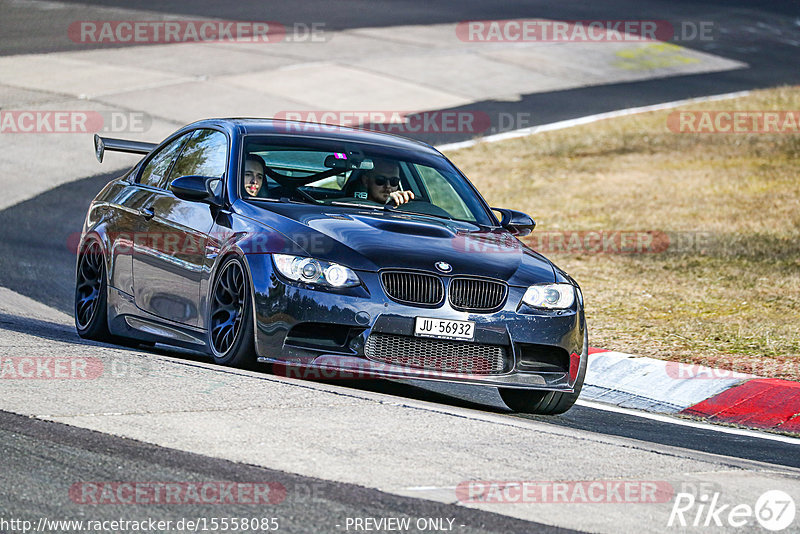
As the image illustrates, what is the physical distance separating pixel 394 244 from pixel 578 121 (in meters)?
17.9

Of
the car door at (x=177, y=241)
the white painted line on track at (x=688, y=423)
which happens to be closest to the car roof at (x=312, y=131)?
the car door at (x=177, y=241)

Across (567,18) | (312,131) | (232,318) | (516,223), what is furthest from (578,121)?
(232,318)

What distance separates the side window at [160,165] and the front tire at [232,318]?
1653 mm

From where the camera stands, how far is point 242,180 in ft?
28.0

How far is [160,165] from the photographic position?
380 inches

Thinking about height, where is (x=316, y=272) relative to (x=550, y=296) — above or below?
above

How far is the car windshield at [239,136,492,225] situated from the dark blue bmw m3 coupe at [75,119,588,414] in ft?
0.04

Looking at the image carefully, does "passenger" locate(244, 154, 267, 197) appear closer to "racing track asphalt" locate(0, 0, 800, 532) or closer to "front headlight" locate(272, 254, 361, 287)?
"front headlight" locate(272, 254, 361, 287)

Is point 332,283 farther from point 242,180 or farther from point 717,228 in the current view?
point 717,228

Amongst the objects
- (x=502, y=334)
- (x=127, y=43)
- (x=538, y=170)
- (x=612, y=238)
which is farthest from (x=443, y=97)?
(x=502, y=334)

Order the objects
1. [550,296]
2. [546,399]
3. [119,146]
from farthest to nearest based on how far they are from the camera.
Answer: [119,146], [546,399], [550,296]

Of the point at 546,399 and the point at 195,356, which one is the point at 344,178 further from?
the point at 546,399

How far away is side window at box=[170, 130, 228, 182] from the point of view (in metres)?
8.84

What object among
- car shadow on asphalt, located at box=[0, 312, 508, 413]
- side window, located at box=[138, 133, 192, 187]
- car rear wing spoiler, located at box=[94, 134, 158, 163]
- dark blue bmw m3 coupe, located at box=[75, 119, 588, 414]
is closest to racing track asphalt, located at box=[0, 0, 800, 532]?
car shadow on asphalt, located at box=[0, 312, 508, 413]
